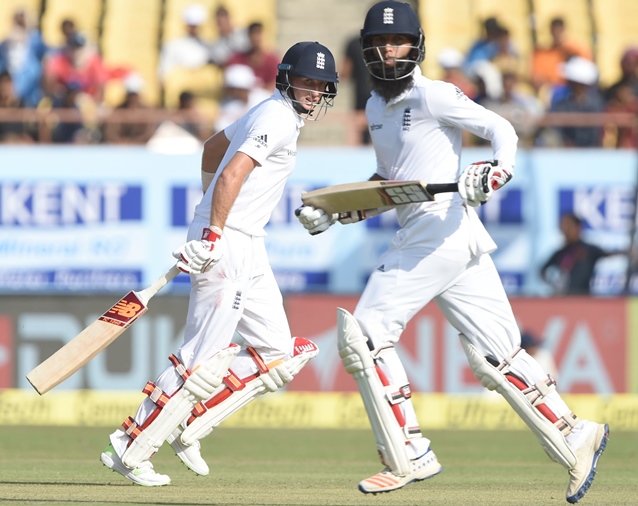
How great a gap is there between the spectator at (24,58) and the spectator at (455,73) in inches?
142

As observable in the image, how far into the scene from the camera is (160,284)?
5605mm

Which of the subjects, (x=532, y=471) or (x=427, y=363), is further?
(x=427, y=363)

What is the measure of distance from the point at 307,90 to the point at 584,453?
189cm

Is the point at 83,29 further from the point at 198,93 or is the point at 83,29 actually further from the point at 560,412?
the point at 560,412

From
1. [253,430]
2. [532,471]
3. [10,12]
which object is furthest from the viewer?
[10,12]

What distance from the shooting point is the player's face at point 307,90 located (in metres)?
5.70

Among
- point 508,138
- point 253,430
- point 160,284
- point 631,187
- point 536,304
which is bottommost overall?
point 253,430

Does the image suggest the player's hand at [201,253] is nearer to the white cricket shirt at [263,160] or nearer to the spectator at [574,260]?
the white cricket shirt at [263,160]

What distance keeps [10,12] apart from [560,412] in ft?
31.3

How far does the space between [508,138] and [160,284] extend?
1.56 m

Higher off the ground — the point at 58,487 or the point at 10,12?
the point at 10,12

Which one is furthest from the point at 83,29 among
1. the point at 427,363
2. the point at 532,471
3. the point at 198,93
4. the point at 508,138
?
the point at 508,138

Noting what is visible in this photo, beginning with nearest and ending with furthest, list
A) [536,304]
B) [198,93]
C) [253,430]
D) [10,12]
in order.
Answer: [253,430] → [536,304] → [198,93] → [10,12]

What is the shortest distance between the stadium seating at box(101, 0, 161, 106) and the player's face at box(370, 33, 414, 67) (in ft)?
24.0
